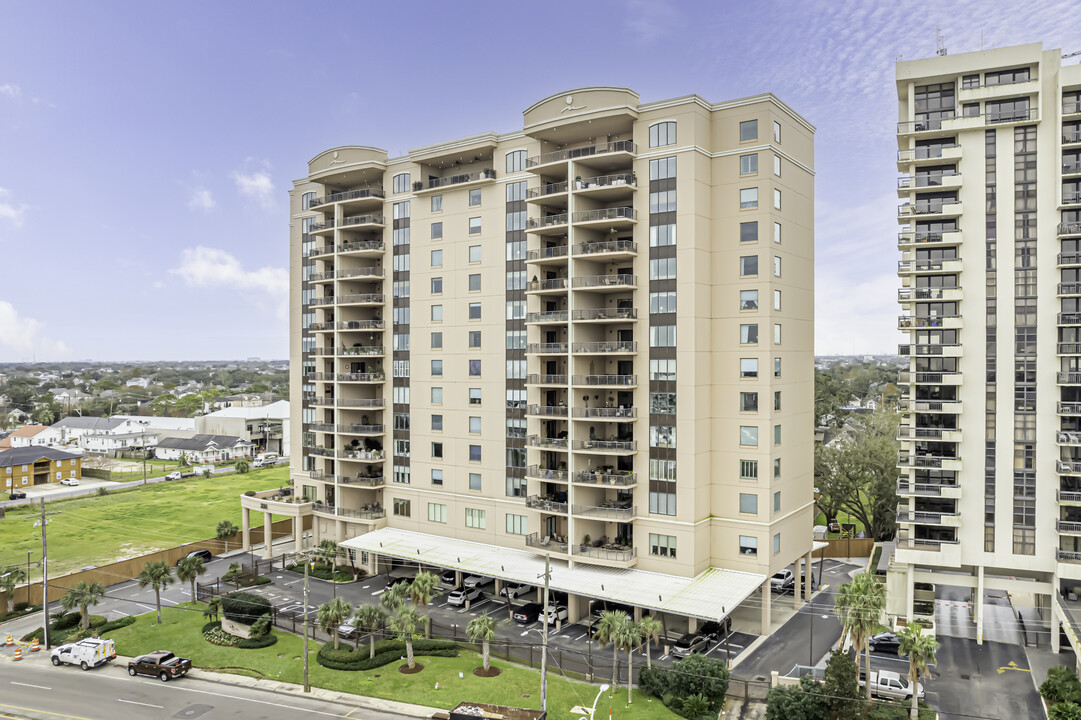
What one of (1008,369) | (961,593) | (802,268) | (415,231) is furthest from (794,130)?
(961,593)

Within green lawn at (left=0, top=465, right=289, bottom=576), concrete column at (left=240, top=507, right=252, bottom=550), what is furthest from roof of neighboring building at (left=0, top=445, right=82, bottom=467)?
concrete column at (left=240, top=507, right=252, bottom=550)

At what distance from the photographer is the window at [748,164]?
2004 inches

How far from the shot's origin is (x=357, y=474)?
70625mm

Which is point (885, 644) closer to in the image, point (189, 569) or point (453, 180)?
point (453, 180)

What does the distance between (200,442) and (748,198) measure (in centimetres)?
13914

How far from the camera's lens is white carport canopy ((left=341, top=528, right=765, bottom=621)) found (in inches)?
1802

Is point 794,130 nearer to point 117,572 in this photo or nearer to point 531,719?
point 531,719

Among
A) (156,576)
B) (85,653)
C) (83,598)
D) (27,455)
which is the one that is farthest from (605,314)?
(27,455)

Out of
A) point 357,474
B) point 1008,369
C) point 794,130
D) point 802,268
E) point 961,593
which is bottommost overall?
point 961,593

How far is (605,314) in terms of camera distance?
180ft

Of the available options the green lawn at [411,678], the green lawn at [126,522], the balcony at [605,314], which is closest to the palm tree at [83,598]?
the green lawn at [411,678]

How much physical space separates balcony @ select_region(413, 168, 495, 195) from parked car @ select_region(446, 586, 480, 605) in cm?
3533

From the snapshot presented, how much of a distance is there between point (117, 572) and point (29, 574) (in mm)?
7854

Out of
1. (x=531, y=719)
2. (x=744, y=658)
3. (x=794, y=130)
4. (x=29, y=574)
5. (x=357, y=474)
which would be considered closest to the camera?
(x=531, y=719)
